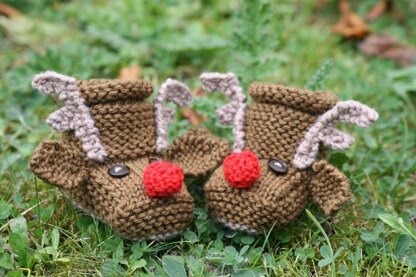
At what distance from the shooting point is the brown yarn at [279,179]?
184 centimetres

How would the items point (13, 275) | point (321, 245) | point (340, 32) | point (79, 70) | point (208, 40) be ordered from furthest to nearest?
point (340, 32), point (208, 40), point (79, 70), point (321, 245), point (13, 275)

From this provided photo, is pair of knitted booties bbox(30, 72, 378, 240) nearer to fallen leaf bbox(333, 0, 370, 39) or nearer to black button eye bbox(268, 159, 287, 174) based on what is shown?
black button eye bbox(268, 159, 287, 174)

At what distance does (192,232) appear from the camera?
192 centimetres

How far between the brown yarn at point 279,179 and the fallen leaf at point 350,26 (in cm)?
168

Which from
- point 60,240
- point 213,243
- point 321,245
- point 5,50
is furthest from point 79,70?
point 321,245

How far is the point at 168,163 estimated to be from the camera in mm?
1885

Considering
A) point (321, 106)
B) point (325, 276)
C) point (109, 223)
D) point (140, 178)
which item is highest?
point (321, 106)

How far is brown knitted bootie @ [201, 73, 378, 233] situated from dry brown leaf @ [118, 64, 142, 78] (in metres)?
1.08

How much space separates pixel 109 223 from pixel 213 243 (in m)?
0.38

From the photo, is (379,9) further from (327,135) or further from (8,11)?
(8,11)

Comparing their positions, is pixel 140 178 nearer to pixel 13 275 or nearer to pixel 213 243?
pixel 213 243

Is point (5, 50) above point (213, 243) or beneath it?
above

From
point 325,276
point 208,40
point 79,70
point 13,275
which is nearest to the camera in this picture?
point 13,275

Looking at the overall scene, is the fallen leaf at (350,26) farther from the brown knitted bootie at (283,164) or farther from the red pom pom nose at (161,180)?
the red pom pom nose at (161,180)
